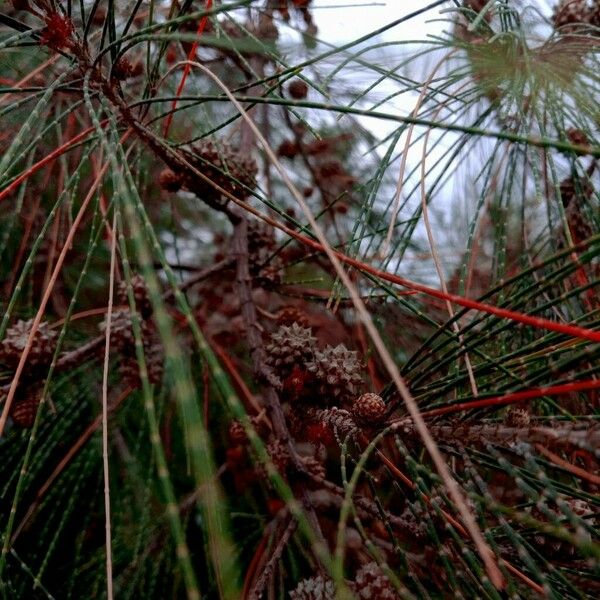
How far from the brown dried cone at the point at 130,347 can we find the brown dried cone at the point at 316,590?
1.22 ft

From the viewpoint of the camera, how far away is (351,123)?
3.98 ft

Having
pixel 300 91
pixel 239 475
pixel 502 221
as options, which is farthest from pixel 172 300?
pixel 502 221

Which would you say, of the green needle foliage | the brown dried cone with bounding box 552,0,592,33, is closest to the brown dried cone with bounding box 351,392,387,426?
the green needle foliage

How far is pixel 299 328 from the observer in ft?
2.04

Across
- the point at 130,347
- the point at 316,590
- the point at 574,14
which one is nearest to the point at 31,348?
the point at 130,347

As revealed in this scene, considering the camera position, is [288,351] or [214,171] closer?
[288,351]

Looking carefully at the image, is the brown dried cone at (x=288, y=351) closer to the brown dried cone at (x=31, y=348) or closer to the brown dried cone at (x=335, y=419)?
the brown dried cone at (x=335, y=419)

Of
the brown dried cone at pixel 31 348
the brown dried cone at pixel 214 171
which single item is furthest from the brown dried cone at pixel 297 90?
the brown dried cone at pixel 31 348

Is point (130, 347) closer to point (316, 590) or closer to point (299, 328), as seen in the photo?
point (299, 328)

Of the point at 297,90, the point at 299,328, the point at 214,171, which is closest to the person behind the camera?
the point at 299,328

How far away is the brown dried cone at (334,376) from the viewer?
1.84ft

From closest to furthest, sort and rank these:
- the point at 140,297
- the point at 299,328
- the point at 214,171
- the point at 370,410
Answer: the point at 370,410
the point at 299,328
the point at 214,171
the point at 140,297

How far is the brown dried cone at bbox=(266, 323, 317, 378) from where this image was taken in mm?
593

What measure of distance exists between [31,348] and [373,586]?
0.47m
